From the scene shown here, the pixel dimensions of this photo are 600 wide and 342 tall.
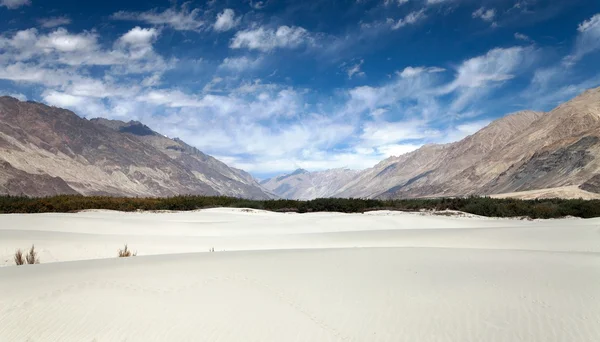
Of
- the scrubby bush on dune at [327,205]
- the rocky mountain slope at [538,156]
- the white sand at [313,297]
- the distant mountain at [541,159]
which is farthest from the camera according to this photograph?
the rocky mountain slope at [538,156]

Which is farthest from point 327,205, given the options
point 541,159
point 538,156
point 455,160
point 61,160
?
point 455,160

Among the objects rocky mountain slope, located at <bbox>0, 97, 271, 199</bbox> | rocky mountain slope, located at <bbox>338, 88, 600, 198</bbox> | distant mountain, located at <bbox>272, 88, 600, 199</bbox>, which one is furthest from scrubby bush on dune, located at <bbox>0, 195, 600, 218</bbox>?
rocky mountain slope, located at <bbox>0, 97, 271, 199</bbox>

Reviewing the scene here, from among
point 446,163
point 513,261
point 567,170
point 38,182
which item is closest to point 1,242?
point 513,261

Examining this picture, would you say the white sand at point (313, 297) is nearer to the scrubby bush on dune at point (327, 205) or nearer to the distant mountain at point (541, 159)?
the scrubby bush on dune at point (327, 205)

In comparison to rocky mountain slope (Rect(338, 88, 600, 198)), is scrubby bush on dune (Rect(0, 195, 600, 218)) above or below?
below

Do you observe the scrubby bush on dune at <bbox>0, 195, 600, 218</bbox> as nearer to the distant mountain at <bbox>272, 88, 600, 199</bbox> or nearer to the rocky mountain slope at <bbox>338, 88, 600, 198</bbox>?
the distant mountain at <bbox>272, 88, 600, 199</bbox>

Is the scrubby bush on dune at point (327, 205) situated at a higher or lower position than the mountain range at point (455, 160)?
lower

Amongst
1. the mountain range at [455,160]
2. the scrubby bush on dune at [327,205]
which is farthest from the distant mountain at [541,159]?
the scrubby bush on dune at [327,205]

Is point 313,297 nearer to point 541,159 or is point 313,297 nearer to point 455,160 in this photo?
point 541,159
